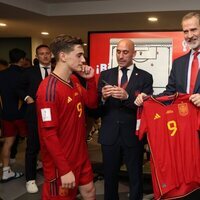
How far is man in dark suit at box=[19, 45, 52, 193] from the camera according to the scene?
12.1 ft

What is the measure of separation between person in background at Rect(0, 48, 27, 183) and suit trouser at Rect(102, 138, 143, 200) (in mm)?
1716

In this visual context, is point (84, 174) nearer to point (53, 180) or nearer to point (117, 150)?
point (53, 180)

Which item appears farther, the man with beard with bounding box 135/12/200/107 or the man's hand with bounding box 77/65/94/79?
the man's hand with bounding box 77/65/94/79

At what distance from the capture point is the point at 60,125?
219 cm

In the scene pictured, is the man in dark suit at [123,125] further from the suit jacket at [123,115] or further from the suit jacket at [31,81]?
the suit jacket at [31,81]

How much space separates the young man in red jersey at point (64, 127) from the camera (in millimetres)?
2096

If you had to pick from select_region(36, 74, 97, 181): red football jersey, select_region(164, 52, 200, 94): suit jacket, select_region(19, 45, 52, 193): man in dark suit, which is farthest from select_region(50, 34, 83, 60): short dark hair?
select_region(19, 45, 52, 193): man in dark suit

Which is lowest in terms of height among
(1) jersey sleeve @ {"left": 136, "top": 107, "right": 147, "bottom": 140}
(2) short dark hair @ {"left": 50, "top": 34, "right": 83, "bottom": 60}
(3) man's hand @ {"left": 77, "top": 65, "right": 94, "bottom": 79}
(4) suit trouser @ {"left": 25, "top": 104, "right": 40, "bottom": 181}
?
(4) suit trouser @ {"left": 25, "top": 104, "right": 40, "bottom": 181}

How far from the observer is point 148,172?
4250 millimetres

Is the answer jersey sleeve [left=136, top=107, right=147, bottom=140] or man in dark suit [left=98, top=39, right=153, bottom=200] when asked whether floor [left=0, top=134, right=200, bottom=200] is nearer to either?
man in dark suit [left=98, top=39, right=153, bottom=200]

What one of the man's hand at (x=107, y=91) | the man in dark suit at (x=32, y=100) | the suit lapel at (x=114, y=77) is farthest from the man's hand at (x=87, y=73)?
the man in dark suit at (x=32, y=100)

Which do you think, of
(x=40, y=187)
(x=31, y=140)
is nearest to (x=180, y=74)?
(x=31, y=140)

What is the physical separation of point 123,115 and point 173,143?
22.0 inches

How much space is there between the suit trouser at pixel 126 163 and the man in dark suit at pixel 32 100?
116cm
